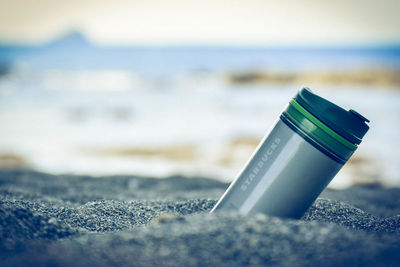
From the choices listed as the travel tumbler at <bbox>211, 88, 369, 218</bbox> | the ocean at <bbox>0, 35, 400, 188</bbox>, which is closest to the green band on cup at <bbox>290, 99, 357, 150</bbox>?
the travel tumbler at <bbox>211, 88, 369, 218</bbox>

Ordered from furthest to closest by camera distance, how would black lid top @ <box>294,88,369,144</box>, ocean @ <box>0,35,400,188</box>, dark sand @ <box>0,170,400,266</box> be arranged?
1. ocean @ <box>0,35,400,188</box>
2. black lid top @ <box>294,88,369,144</box>
3. dark sand @ <box>0,170,400,266</box>

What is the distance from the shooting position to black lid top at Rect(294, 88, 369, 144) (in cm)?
192

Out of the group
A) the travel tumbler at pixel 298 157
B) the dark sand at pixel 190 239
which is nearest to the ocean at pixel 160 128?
the dark sand at pixel 190 239

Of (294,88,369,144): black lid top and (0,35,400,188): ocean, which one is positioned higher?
(294,88,369,144): black lid top

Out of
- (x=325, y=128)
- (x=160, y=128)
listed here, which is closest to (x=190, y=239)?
(x=325, y=128)

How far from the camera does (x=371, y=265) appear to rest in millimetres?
1646

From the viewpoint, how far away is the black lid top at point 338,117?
192 cm

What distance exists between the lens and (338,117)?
6.29 feet

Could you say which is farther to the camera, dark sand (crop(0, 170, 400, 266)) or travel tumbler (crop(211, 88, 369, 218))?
travel tumbler (crop(211, 88, 369, 218))

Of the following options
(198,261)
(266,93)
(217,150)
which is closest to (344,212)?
(198,261)

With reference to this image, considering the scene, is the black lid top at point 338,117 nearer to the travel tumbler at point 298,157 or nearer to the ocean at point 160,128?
the travel tumbler at point 298,157

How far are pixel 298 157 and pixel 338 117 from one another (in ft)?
0.89

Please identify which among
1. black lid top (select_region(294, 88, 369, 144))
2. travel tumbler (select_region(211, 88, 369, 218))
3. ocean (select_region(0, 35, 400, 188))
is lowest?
ocean (select_region(0, 35, 400, 188))

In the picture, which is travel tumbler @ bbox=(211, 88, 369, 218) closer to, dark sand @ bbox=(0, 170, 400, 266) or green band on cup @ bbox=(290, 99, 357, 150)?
green band on cup @ bbox=(290, 99, 357, 150)
